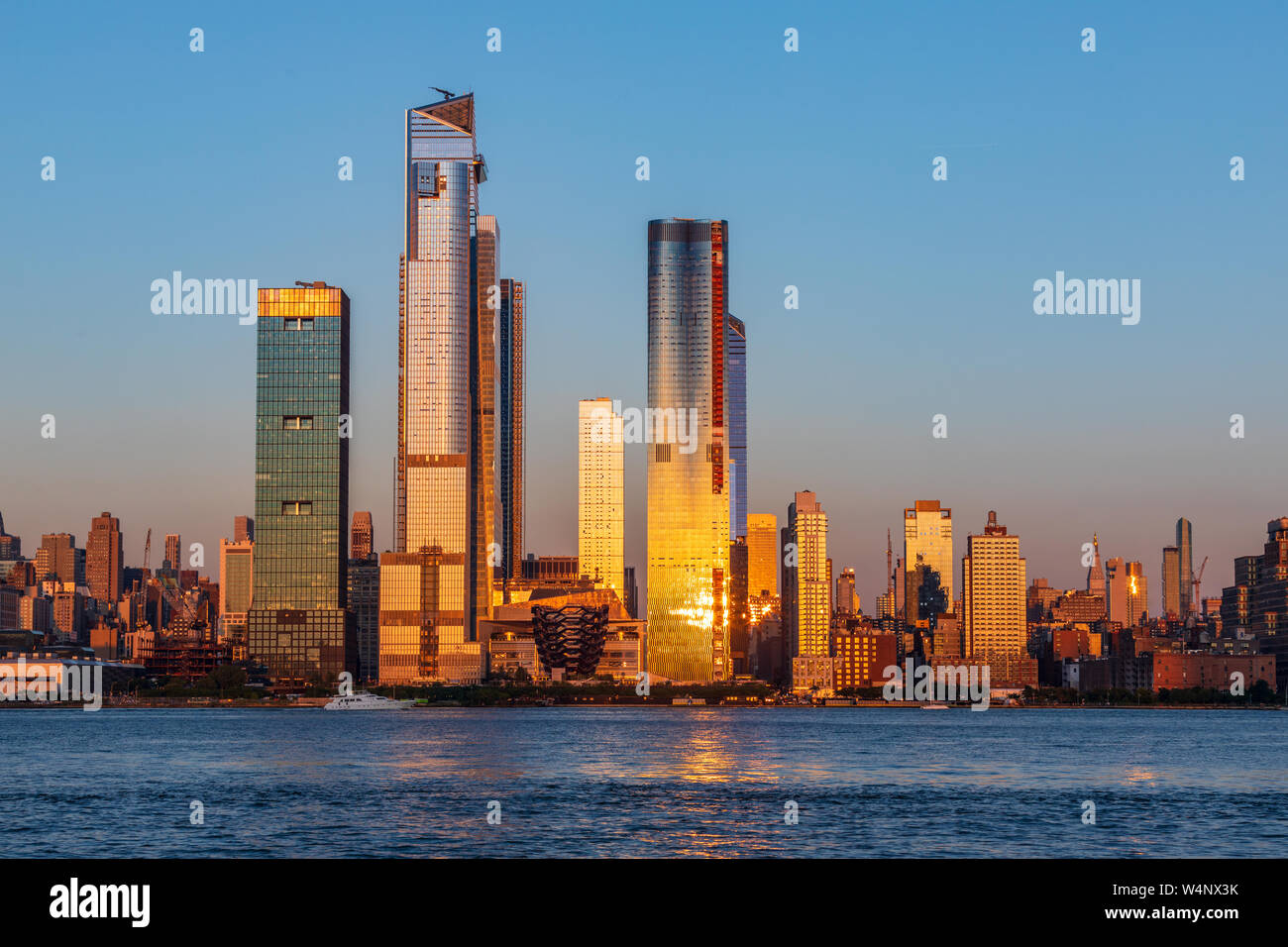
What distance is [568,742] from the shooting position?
114m

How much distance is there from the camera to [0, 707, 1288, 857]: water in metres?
44.3

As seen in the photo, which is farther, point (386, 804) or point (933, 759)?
point (933, 759)

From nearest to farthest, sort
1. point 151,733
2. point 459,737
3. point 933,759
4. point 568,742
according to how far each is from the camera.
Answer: point 933,759, point 568,742, point 459,737, point 151,733

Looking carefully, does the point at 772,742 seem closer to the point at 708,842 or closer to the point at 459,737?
the point at 459,737

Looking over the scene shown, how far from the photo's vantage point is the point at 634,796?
6062cm

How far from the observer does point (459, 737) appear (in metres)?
124

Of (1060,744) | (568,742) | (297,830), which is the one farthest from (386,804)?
(1060,744)

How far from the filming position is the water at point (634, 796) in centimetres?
4428
